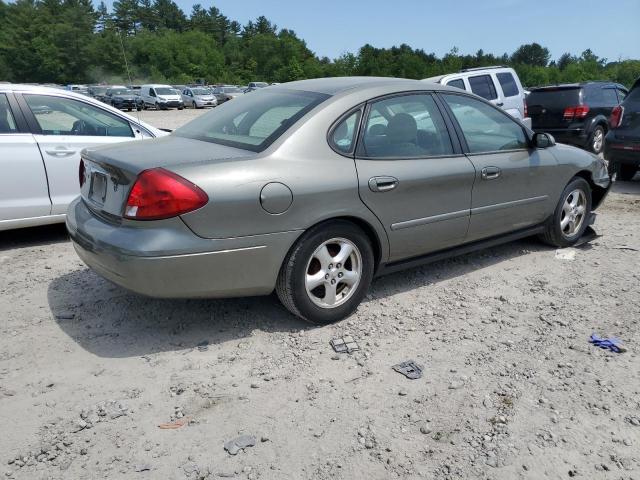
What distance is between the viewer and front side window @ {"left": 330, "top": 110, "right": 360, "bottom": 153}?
3.59 m

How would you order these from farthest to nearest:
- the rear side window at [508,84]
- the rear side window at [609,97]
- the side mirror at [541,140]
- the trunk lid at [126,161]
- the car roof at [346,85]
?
1. the rear side window at [609,97]
2. the rear side window at [508,84]
3. the side mirror at [541,140]
4. the car roof at [346,85]
5. the trunk lid at [126,161]

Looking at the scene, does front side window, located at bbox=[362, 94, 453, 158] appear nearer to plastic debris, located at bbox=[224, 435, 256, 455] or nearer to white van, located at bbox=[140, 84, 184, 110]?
plastic debris, located at bbox=[224, 435, 256, 455]

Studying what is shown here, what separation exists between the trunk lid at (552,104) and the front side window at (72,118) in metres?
9.08

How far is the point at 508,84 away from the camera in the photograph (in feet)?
37.5

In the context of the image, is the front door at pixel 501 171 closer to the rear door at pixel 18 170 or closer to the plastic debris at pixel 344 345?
the plastic debris at pixel 344 345

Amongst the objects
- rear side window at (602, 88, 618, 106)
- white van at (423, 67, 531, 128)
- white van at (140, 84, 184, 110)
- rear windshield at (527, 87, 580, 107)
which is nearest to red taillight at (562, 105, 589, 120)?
rear windshield at (527, 87, 580, 107)

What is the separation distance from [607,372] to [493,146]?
203 centimetres

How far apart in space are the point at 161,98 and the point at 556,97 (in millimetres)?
31012

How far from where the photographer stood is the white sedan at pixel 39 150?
511 centimetres

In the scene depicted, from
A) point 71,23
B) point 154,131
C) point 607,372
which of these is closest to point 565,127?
point 154,131

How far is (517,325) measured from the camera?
12.2ft

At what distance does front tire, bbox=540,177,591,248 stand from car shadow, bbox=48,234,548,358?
1298 millimetres

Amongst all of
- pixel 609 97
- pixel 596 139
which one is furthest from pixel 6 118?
pixel 609 97

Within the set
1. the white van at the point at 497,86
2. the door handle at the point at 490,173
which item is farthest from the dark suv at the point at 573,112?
the door handle at the point at 490,173
